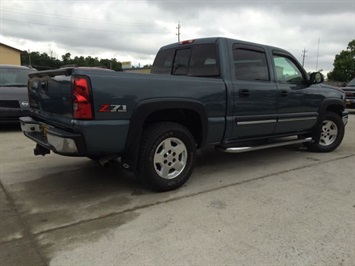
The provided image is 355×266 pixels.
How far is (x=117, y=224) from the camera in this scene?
3.28 meters

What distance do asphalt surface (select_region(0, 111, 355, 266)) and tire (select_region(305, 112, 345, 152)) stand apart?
0.99 metres

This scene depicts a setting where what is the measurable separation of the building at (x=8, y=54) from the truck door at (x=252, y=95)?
138ft

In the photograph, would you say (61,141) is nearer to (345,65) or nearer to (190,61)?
(190,61)

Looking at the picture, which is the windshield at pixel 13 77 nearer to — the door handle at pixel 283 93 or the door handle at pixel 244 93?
the door handle at pixel 244 93

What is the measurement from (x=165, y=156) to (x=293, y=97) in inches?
98.9

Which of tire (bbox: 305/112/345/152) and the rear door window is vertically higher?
the rear door window

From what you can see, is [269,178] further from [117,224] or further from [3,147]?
[3,147]

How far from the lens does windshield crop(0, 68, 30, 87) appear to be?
8506 millimetres

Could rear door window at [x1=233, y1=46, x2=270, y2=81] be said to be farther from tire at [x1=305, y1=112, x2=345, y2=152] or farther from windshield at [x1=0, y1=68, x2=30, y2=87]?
windshield at [x1=0, y1=68, x2=30, y2=87]

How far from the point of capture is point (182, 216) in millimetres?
3463

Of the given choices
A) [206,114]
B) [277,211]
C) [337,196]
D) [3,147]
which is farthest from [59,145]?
[3,147]

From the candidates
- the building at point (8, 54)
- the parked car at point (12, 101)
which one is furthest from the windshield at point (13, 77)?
the building at point (8, 54)

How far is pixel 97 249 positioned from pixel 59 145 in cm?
119

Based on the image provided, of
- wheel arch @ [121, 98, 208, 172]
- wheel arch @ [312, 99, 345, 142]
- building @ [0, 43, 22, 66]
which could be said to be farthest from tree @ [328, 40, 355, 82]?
wheel arch @ [121, 98, 208, 172]
